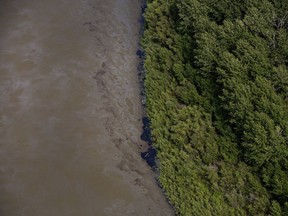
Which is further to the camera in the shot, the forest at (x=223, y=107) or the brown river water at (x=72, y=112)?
the brown river water at (x=72, y=112)

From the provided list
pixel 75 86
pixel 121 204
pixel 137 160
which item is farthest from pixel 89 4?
pixel 121 204

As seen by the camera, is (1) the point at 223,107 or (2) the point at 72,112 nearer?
(1) the point at 223,107

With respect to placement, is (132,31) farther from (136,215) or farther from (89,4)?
(136,215)

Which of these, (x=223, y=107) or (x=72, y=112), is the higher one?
(x=223, y=107)

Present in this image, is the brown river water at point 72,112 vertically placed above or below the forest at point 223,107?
below

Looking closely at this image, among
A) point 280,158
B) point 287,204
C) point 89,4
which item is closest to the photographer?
point 287,204
